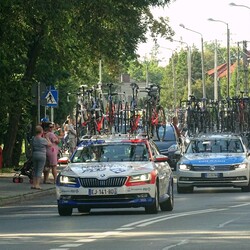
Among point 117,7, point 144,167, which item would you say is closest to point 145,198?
point 144,167

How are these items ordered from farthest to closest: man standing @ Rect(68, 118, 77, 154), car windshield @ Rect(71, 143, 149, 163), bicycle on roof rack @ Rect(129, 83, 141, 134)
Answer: man standing @ Rect(68, 118, 77, 154) < bicycle on roof rack @ Rect(129, 83, 141, 134) < car windshield @ Rect(71, 143, 149, 163)

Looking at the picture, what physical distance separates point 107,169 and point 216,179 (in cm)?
940

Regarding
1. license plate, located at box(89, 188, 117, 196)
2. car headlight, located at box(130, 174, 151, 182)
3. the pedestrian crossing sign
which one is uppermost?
the pedestrian crossing sign

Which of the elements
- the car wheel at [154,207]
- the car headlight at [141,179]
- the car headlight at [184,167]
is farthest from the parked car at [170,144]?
the car headlight at [141,179]

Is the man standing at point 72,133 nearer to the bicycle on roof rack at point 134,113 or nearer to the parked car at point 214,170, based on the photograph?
the bicycle on roof rack at point 134,113

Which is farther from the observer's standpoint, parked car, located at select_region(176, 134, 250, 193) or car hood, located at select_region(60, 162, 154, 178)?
parked car, located at select_region(176, 134, 250, 193)

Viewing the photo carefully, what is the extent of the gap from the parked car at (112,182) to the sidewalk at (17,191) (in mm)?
5353

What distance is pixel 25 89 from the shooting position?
139 feet

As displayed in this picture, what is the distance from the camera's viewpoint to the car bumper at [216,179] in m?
32.9

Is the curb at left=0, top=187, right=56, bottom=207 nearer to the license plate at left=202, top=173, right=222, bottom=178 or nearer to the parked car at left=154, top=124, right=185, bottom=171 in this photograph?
the license plate at left=202, top=173, right=222, bottom=178

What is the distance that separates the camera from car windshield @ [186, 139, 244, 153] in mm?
34406

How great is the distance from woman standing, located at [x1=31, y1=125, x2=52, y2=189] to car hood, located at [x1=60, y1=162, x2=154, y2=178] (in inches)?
397

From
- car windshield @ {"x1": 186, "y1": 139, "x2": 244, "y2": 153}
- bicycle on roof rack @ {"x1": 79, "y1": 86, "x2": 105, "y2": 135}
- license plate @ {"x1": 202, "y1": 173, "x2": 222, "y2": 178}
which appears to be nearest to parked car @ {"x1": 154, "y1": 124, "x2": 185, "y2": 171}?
bicycle on roof rack @ {"x1": 79, "y1": 86, "x2": 105, "y2": 135}

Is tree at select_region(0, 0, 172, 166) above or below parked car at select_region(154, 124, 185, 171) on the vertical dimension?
above
